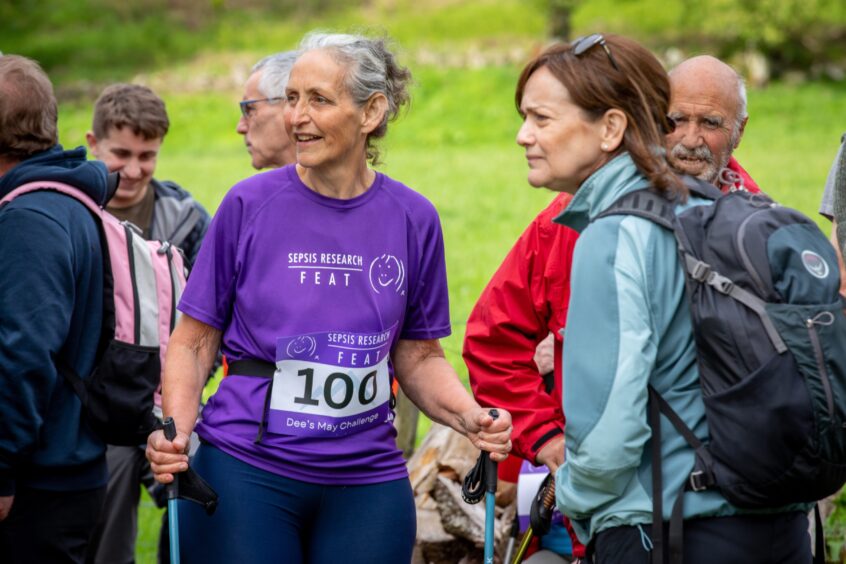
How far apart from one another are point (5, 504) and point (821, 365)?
2.48 m

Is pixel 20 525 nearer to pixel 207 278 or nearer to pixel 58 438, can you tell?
pixel 58 438

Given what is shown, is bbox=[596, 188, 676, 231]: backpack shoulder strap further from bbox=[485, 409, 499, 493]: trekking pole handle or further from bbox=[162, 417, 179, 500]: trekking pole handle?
bbox=[162, 417, 179, 500]: trekking pole handle

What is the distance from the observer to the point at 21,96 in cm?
383

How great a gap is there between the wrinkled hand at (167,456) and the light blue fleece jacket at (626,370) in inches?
44.8

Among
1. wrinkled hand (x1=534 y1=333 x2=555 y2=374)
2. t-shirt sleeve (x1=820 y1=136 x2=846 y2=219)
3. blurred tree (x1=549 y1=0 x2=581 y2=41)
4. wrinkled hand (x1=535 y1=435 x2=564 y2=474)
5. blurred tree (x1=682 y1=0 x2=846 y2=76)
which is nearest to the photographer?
wrinkled hand (x1=535 y1=435 x2=564 y2=474)

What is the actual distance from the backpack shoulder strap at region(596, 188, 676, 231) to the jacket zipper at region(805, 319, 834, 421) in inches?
15.7

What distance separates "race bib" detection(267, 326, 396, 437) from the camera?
3.38m

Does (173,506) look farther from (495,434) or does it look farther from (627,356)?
(627,356)

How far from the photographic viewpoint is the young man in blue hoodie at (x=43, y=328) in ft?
11.7

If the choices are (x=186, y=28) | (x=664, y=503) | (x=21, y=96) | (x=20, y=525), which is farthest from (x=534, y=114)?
(x=186, y=28)

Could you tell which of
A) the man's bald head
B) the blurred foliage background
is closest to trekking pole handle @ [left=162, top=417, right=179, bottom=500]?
the man's bald head

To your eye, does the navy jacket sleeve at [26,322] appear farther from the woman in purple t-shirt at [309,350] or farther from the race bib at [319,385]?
the race bib at [319,385]

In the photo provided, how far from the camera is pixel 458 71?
2803 cm

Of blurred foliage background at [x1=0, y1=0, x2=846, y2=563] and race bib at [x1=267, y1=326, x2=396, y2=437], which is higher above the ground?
blurred foliage background at [x1=0, y1=0, x2=846, y2=563]
